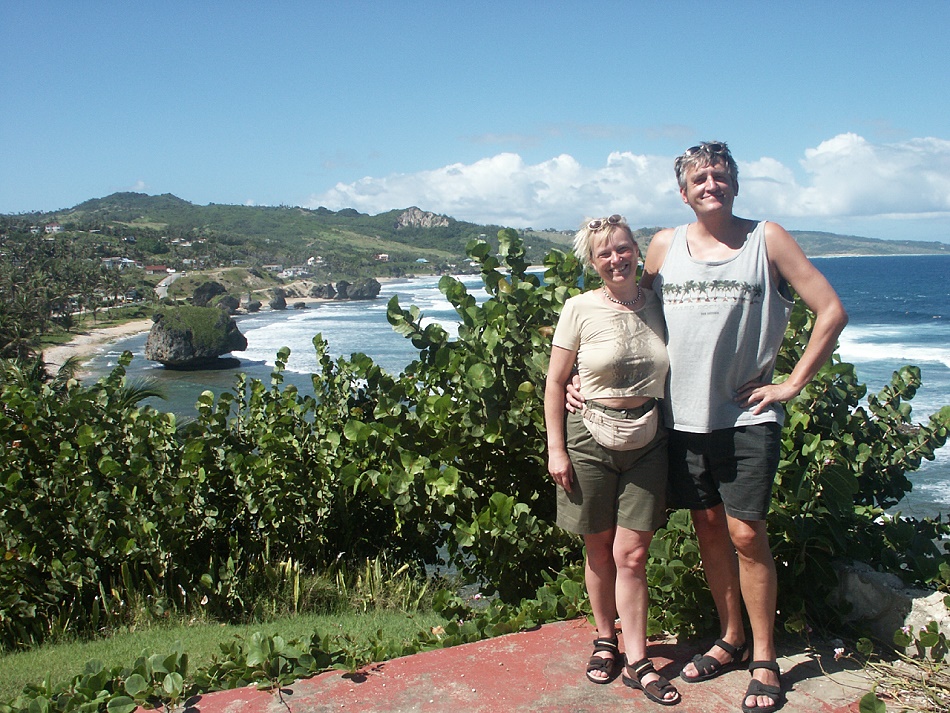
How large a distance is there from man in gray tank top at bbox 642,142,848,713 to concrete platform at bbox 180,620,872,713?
181 millimetres

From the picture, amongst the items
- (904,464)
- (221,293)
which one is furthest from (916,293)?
(904,464)

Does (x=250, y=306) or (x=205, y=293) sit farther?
(x=250, y=306)

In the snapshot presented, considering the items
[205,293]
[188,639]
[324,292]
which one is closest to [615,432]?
[188,639]

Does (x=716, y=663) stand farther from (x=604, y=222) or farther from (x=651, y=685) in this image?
(x=604, y=222)

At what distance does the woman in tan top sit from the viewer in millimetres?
3057

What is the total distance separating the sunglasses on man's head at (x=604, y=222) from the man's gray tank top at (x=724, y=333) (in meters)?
0.30

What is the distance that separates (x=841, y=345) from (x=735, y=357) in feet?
158

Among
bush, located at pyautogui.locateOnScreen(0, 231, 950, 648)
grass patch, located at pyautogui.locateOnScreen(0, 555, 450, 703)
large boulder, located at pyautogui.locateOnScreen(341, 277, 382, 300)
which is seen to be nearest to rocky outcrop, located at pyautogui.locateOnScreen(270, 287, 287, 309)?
large boulder, located at pyautogui.locateOnScreen(341, 277, 382, 300)

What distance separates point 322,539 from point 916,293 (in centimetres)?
9727

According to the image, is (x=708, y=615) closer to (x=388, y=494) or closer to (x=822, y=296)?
(x=822, y=296)

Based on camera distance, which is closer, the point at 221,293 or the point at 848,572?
the point at 848,572

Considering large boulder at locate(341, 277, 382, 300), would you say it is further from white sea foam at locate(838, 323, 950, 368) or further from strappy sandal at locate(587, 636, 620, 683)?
strappy sandal at locate(587, 636, 620, 683)

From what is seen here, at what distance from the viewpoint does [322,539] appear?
525 centimetres

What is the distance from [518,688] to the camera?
314 cm
